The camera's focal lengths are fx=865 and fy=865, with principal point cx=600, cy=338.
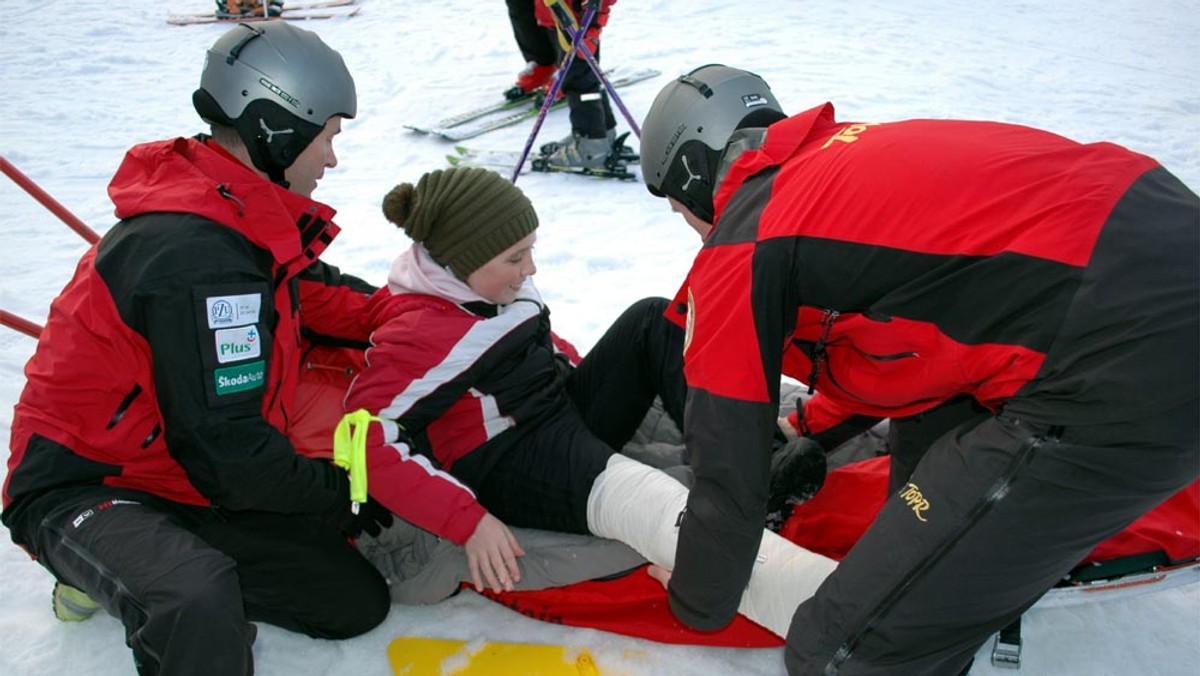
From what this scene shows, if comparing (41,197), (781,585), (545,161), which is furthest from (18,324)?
(545,161)

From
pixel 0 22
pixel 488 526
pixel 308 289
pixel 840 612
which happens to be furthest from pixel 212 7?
pixel 840 612

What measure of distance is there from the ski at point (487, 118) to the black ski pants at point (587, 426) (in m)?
4.03

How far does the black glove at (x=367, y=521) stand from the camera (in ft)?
8.14

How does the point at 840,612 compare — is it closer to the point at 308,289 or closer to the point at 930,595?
the point at 930,595

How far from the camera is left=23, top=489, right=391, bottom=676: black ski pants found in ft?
6.07

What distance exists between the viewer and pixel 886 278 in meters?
1.62

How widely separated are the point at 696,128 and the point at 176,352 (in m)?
1.42


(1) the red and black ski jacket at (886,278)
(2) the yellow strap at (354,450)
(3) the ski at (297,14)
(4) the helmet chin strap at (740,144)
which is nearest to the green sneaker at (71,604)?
(2) the yellow strap at (354,450)

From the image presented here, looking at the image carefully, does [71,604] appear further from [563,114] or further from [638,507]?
[563,114]

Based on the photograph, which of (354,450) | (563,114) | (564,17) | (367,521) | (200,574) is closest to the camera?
(200,574)

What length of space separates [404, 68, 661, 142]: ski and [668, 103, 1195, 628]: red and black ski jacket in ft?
16.1

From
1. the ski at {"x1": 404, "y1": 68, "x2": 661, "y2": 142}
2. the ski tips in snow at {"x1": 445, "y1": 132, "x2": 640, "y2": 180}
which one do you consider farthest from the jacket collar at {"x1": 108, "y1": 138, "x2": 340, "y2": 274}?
the ski at {"x1": 404, "y1": 68, "x2": 661, "y2": 142}

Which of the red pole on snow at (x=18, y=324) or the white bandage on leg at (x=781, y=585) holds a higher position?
the red pole on snow at (x=18, y=324)

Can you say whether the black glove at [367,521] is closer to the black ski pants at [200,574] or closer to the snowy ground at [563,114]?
the black ski pants at [200,574]
